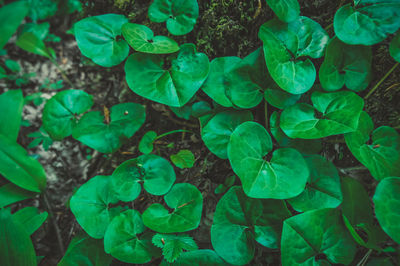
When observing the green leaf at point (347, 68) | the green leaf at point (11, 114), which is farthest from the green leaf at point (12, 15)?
the green leaf at point (347, 68)

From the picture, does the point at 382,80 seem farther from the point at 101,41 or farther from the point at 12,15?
the point at 12,15

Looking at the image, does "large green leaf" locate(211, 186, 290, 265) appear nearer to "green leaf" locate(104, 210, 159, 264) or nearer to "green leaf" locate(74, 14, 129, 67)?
→ "green leaf" locate(104, 210, 159, 264)

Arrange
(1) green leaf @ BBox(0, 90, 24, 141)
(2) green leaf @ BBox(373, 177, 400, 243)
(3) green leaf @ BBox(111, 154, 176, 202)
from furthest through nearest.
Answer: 1. (1) green leaf @ BBox(0, 90, 24, 141)
2. (3) green leaf @ BBox(111, 154, 176, 202)
3. (2) green leaf @ BBox(373, 177, 400, 243)

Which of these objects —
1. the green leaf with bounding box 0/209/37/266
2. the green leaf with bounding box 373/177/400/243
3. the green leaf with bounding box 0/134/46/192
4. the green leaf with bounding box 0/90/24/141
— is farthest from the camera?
the green leaf with bounding box 0/90/24/141

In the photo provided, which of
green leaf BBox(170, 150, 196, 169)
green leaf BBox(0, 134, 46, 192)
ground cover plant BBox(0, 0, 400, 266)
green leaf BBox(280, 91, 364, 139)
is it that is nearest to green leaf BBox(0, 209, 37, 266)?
ground cover plant BBox(0, 0, 400, 266)

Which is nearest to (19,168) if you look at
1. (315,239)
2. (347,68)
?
(315,239)

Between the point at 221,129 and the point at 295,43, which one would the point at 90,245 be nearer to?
the point at 221,129

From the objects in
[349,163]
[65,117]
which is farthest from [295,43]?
[65,117]
